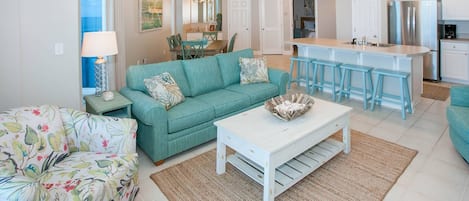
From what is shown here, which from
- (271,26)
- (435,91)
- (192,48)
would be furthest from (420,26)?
(271,26)

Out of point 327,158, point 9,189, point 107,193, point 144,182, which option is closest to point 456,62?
point 327,158

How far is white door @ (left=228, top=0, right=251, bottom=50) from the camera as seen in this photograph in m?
9.85

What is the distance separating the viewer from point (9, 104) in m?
2.86

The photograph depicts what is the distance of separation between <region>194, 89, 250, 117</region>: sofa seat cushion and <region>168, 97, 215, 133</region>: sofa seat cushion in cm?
9

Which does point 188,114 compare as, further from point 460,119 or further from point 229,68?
point 460,119

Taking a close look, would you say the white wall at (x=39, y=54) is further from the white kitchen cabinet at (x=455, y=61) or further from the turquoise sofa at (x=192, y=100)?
the white kitchen cabinet at (x=455, y=61)

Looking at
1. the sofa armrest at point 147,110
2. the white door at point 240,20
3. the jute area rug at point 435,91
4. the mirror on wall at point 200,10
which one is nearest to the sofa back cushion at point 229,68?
the sofa armrest at point 147,110

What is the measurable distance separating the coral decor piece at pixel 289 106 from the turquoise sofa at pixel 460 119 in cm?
132

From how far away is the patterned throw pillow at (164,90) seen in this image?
3.14 metres

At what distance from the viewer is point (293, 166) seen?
2588mm

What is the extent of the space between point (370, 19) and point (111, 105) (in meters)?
5.46

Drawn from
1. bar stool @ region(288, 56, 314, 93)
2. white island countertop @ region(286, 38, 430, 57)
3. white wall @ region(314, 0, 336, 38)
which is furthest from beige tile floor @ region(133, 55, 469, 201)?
white wall @ region(314, 0, 336, 38)

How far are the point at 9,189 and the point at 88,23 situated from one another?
3.54 m

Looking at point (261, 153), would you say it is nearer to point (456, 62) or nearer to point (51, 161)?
point (51, 161)
